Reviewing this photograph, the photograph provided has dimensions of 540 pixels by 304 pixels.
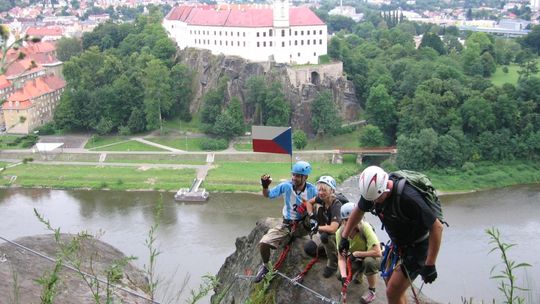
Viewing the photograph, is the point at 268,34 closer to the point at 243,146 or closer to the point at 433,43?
the point at 243,146

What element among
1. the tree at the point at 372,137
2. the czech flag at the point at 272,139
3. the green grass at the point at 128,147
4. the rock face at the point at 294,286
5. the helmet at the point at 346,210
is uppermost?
the czech flag at the point at 272,139

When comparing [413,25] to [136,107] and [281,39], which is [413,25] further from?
[136,107]

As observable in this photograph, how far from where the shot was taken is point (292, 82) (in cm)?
3147

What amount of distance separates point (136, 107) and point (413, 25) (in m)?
33.9

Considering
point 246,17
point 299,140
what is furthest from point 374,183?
point 246,17

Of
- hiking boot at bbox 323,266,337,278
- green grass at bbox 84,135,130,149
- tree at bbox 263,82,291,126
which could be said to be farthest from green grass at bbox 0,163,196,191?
hiking boot at bbox 323,266,337,278

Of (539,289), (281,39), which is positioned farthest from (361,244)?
(281,39)

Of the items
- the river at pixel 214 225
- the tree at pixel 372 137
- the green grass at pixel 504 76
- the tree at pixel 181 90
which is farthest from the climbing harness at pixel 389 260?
the green grass at pixel 504 76

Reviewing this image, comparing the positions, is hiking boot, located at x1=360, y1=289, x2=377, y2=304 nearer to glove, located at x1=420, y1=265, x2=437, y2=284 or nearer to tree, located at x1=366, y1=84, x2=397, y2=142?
glove, located at x1=420, y1=265, x2=437, y2=284

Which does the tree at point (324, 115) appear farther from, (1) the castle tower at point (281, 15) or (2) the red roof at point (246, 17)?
(2) the red roof at point (246, 17)

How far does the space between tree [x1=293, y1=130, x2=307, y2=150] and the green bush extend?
3.65 m

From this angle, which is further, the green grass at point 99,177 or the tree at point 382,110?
the tree at point 382,110

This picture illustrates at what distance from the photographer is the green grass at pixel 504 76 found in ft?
112

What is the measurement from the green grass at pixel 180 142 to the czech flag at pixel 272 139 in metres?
23.3
